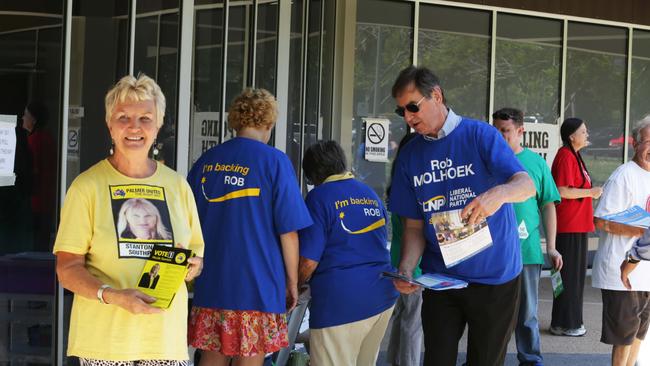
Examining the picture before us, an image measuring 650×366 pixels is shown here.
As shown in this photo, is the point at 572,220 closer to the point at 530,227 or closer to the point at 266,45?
the point at 530,227

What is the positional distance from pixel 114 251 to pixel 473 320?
1908 millimetres

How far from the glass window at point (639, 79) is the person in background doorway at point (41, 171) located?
32.2 feet

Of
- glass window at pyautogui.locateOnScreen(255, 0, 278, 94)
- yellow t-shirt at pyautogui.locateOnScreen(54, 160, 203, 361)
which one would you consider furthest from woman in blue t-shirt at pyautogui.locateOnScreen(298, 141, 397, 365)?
glass window at pyautogui.locateOnScreen(255, 0, 278, 94)

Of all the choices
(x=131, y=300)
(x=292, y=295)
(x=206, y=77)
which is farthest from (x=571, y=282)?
(x=131, y=300)

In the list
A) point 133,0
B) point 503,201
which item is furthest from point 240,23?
point 503,201

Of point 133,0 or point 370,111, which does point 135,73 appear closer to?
point 133,0

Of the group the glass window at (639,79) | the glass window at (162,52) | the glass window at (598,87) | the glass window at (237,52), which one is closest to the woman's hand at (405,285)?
the glass window at (162,52)

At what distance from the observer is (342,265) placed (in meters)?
4.98

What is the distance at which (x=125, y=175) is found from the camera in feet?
11.2

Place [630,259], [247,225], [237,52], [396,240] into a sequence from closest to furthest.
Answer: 1. [247,225]
2. [630,259]
3. [396,240]
4. [237,52]

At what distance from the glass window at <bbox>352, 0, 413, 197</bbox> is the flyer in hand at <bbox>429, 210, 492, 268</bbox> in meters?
6.71

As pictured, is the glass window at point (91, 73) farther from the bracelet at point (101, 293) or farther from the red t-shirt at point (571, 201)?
the red t-shirt at point (571, 201)

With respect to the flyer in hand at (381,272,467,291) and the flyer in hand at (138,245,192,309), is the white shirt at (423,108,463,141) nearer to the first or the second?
the flyer in hand at (381,272,467,291)

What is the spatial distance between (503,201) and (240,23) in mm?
3979
